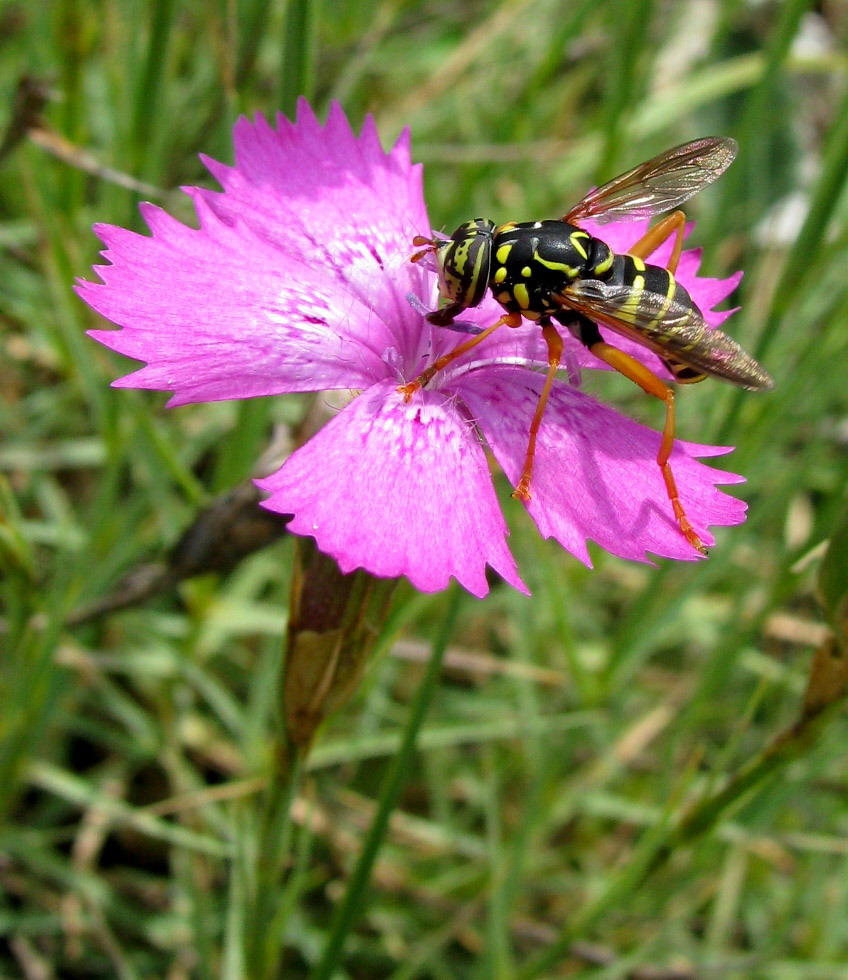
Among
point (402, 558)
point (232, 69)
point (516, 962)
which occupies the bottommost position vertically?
point (516, 962)

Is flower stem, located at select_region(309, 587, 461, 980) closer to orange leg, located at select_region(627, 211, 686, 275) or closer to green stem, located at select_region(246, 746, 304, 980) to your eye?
green stem, located at select_region(246, 746, 304, 980)

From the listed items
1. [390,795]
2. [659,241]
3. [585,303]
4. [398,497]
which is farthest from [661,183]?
[390,795]

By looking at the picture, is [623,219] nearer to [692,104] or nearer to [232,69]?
[232,69]

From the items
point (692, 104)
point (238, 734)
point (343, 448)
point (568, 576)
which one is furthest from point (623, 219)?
point (692, 104)

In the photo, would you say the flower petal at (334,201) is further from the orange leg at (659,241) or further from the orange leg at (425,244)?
the orange leg at (659,241)

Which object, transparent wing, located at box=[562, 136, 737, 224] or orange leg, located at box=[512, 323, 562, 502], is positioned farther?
transparent wing, located at box=[562, 136, 737, 224]

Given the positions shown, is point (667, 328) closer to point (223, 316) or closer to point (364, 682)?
point (223, 316)

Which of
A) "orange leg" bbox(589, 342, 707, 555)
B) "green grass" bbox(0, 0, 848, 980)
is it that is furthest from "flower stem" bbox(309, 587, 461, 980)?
"orange leg" bbox(589, 342, 707, 555)
